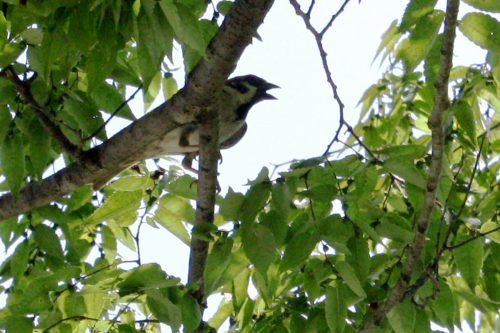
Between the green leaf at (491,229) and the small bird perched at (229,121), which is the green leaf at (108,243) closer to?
the small bird perched at (229,121)

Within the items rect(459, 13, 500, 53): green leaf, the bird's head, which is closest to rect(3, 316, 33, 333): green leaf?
rect(459, 13, 500, 53): green leaf

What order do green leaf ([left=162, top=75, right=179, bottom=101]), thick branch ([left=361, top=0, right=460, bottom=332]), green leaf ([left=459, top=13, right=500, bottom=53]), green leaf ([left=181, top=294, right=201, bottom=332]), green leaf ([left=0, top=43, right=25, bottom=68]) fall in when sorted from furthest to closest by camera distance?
green leaf ([left=162, top=75, right=179, bottom=101])
green leaf ([left=0, top=43, right=25, bottom=68])
green leaf ([left=181, top=294, right=201, bottom=332])
green leaf ([left=459, top=13, right=500, bottom=53])
thick branch ([left=361, top=0, right=460, bottom=332])

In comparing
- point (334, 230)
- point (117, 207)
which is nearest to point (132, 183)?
point (117, 207)

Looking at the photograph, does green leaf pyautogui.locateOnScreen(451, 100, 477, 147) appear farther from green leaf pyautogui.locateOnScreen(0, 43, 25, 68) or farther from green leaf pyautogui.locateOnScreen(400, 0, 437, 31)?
green leaf pyautogui.locateOnScreen(0, 43, 25, 68)

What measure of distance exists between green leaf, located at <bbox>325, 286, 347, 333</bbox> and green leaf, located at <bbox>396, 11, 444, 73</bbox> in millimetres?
689

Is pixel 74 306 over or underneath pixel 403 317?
over

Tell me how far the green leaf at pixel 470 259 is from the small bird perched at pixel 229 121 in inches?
53.2

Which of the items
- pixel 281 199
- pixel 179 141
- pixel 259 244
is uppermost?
pixel 179 141

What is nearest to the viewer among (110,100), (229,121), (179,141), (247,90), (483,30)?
(483,30)

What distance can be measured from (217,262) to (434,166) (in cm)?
67

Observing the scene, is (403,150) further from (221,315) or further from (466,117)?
(221,315)

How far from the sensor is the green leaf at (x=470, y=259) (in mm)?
2850

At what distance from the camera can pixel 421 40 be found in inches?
103

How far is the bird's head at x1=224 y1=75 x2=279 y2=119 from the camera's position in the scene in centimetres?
457
